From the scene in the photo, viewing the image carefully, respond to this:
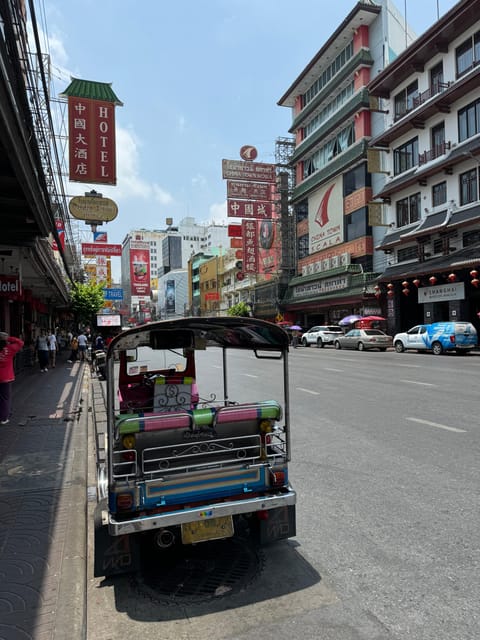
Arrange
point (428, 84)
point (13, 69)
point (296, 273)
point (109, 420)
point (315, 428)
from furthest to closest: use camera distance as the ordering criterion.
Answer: point (296, 273) → point (428, 84) → point (315, 428) → point (13, 69) → point (109, 420)

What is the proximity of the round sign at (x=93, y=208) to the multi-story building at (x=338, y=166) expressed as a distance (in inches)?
1000

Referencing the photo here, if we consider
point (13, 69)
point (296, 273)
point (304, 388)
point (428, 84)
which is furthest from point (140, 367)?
point (296, 273)

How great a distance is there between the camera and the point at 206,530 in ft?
11.1

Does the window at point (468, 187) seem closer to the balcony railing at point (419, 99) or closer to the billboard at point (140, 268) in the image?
the balcony railing at point (419, 99)

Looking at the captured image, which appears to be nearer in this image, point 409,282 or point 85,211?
point 85,211

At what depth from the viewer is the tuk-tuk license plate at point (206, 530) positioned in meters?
3.34

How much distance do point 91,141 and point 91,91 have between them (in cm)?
131

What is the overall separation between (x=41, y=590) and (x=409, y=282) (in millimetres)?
30620

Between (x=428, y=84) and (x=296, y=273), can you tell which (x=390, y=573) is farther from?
(x=296, y=273)

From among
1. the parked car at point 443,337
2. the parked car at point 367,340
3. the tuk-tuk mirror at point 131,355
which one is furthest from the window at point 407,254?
the tuk-tuk mirror at point 131,355

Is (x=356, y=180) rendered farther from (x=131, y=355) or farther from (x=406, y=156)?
(x=131, y=355)

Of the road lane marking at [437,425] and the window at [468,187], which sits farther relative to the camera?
the window at [468,187]

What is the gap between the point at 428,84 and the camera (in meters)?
29.9

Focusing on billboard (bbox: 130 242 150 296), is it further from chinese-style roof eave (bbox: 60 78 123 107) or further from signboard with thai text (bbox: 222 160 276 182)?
chinese-style roof eave (bbox: 60 78 123 107)
